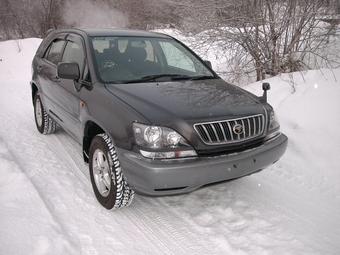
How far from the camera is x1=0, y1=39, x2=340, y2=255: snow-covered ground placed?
3074 millimetres

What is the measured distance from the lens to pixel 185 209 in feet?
12.0

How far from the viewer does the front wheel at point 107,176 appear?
330cm

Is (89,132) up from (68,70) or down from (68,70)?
down

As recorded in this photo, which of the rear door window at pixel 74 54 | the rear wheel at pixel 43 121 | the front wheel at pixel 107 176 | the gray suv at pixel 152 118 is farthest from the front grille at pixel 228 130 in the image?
the rear wheel at pixel 43 121

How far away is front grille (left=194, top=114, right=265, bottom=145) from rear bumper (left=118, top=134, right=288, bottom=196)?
0.14m

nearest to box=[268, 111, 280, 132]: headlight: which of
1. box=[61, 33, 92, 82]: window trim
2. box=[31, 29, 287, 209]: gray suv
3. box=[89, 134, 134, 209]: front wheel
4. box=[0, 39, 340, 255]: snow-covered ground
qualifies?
box=[31, 29, 287, 209]: gray suv

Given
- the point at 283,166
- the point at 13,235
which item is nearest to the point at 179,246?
the point at 13,235

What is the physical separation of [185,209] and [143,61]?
1.73 metres

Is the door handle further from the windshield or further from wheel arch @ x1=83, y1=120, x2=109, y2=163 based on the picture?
wheel arch @ x1=83, y1=120, x2=109, y2=163

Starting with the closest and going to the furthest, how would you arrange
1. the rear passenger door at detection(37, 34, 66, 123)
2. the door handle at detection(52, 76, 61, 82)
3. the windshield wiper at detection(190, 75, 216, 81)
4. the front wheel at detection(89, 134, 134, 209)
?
the front wheel at detection(89, 134, 134, 209)
the windshield wiper at detection(190, 75, 216, 81)
the door handle at detection(52, 76, 61, 82)
the rear passenger door at detection(37, 34, 66, 123)

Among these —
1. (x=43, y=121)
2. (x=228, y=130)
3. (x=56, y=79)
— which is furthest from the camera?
(x=43, y=121)

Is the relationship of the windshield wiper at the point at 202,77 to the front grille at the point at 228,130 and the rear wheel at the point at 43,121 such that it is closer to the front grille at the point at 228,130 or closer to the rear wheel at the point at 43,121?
the front grille at the point at 228,130

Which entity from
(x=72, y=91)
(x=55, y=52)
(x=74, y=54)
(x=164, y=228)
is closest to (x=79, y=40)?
(x=74, y=54)

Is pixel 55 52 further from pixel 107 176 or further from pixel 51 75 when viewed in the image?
pixel 107 176
